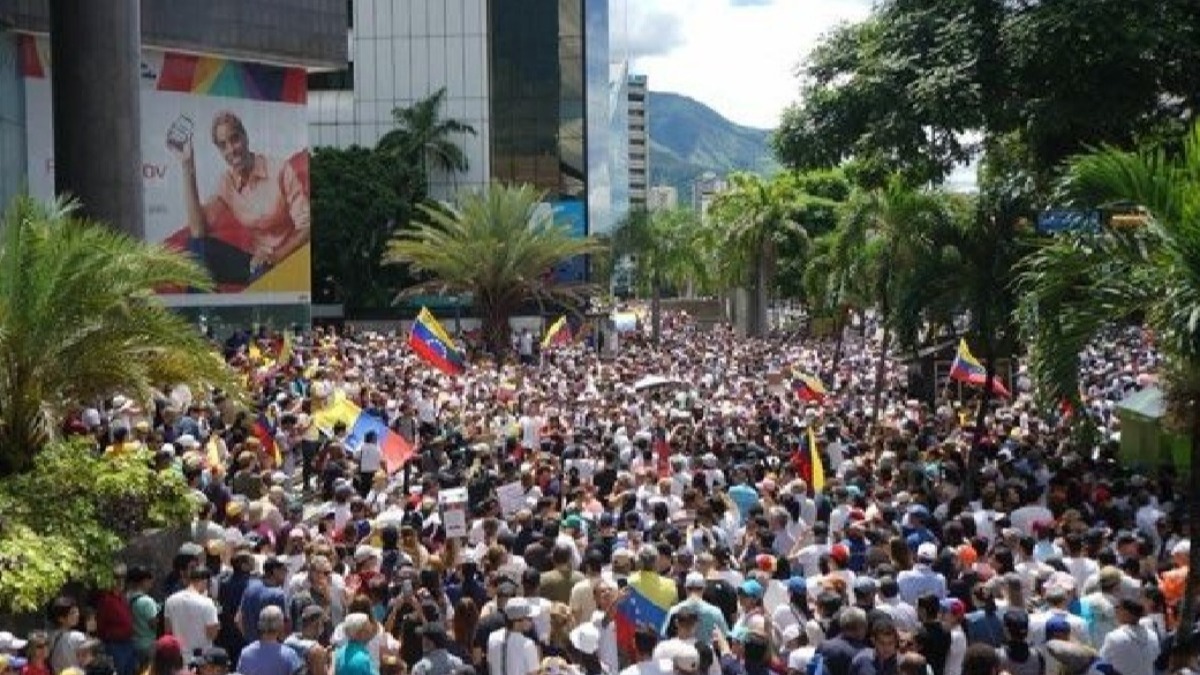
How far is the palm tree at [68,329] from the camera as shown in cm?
1459

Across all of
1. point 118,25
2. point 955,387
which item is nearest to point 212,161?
point 118,25

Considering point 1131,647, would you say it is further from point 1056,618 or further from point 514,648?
point 514,648

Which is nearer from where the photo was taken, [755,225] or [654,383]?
[654,383]

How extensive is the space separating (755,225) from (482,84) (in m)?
17.4

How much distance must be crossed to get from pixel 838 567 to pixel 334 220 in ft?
175

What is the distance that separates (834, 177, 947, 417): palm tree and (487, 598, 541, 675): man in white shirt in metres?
14.9

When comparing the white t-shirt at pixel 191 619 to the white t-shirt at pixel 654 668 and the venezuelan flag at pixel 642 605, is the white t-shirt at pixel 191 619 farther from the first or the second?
the white t-shirt at pixel 654 668

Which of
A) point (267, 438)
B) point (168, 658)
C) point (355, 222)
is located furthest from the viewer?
point (355, 222)

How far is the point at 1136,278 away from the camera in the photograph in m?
11.1

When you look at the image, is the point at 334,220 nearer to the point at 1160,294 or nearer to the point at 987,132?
the point at 987,132

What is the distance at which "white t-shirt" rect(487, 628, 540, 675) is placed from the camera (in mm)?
9922

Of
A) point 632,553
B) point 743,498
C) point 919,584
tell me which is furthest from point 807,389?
point 919,584

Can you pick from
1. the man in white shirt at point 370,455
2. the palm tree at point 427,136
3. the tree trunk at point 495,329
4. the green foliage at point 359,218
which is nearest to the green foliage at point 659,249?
the palm tree at point 427,136

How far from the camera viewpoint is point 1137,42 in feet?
76.2
